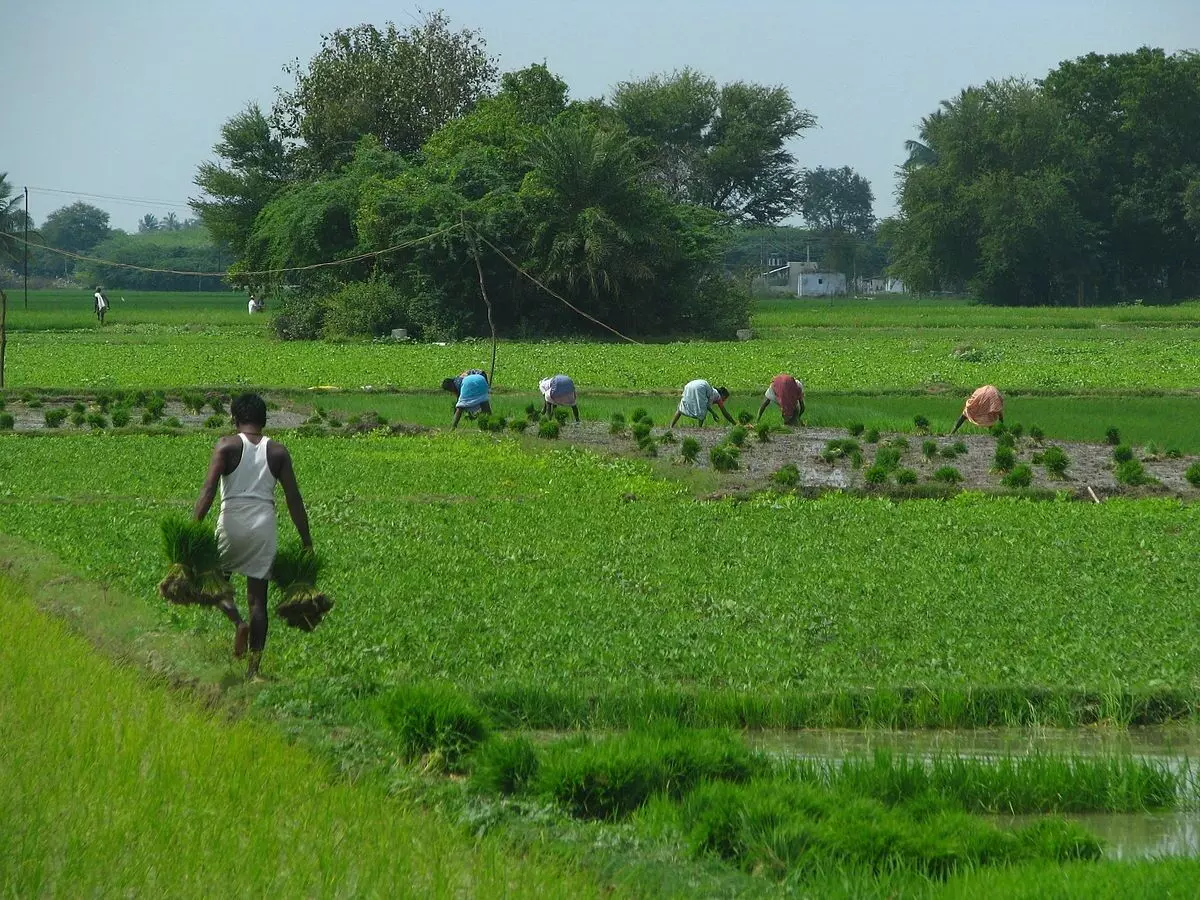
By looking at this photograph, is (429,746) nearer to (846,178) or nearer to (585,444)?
(585,444)

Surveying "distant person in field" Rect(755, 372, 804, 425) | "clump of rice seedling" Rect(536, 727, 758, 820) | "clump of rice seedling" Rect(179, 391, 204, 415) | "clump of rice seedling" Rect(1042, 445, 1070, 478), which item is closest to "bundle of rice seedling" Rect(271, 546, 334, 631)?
"clump of rice seedling" Rect(536, 727, 758, 820)

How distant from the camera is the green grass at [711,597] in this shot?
8258mm

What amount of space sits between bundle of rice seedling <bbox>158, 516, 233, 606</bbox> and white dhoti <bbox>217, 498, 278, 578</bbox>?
23cm

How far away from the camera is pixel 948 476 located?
1728 centimetres

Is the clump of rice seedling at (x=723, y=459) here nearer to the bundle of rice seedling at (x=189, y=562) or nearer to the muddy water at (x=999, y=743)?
the muddy water at (x=999, y=743)

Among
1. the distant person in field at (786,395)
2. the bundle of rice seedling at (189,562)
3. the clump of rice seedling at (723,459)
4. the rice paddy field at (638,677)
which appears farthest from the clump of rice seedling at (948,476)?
the bundle of rice seedling at (189,562)

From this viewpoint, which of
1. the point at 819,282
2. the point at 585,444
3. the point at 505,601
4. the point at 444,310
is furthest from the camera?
the point at 819,282

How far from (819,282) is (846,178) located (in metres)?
32.5

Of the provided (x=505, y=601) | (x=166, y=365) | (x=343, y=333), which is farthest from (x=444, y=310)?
(x=505, y=601)

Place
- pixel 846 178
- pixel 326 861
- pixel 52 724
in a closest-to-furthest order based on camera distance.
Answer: pixel 326 861
pixel 52 724
pixel 846 178

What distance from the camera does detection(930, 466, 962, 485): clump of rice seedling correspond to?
56.6 feet

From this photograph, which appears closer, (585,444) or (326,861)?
(326,861)

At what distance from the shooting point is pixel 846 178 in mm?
155750

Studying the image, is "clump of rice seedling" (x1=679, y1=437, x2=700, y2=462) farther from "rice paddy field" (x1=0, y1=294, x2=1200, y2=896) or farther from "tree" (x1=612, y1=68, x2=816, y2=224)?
"tree" (x1=612, y1=68, x2=816, y2=224)
